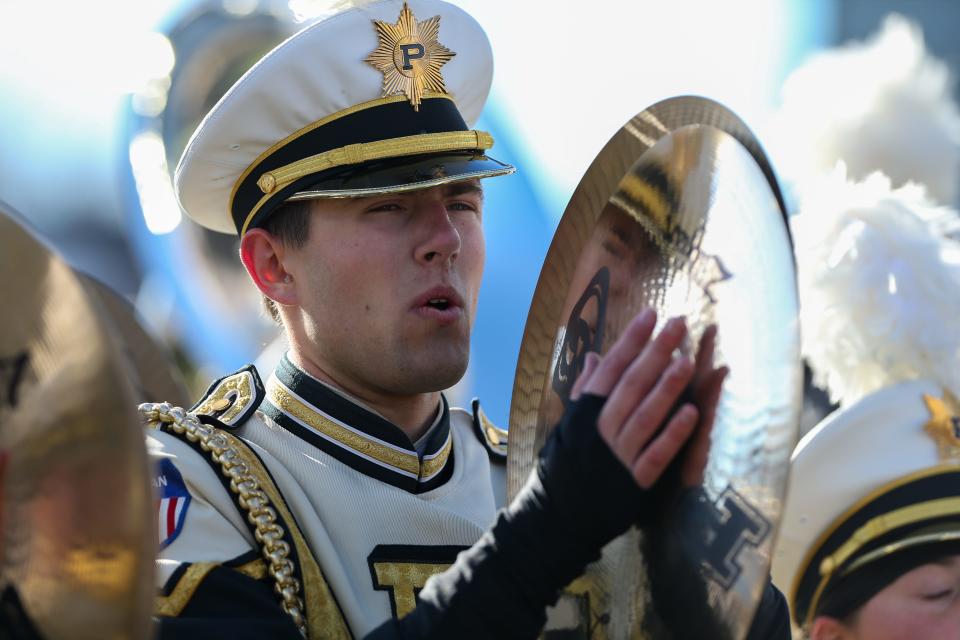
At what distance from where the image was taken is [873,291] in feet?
11.9

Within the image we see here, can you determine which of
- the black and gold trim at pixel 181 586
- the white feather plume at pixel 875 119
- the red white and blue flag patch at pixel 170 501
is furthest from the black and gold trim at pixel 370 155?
the white feather plume at pixel 875 119

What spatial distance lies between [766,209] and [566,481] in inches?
19.1

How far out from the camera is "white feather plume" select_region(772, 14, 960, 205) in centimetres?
778

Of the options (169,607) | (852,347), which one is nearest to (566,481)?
(169,607)

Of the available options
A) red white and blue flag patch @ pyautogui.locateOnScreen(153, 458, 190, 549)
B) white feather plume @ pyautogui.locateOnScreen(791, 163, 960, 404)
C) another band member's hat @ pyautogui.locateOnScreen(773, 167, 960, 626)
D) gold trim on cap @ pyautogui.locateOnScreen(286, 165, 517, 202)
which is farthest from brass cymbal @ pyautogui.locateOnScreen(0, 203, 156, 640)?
white feather plume @ pyautogui.locateOnScreen(791, 163, 960, 404)

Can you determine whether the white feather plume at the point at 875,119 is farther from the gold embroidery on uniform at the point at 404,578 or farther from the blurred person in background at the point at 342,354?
the gold embroidery on uniform at the point at 404,578

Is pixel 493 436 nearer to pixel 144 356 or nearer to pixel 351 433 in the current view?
pixel 351 433

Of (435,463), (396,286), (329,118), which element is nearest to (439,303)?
(396,286)

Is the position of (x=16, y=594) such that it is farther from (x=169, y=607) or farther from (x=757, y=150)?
(x=757, y=150)

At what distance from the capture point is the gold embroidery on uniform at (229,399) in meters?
2.69

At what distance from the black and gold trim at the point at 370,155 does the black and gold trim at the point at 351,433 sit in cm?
36

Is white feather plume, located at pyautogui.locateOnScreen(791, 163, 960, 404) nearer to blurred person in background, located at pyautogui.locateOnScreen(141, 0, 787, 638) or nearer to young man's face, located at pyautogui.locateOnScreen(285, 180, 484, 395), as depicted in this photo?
blurred person in background, located at pyautogui.locateOnScreen(141, 0, 787, 638)

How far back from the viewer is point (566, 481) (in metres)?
1.91

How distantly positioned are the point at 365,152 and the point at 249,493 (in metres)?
0.68
